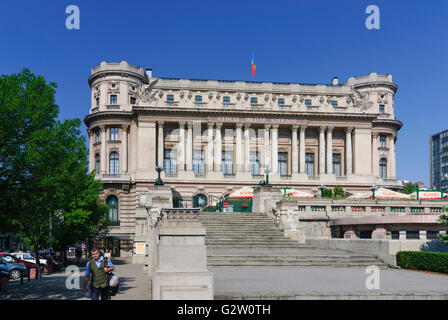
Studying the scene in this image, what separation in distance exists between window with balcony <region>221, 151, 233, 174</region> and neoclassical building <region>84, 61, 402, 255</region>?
14cm

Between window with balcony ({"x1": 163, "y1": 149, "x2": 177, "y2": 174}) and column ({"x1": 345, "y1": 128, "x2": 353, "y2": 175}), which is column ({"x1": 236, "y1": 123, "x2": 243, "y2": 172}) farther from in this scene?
column ({"x1": 345, "y1": 128, "x2": 353, "y2": 175})

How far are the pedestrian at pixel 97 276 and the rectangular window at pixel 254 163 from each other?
53790 mm

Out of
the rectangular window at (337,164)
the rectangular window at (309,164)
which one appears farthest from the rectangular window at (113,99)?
the rectangular window at (337,164)

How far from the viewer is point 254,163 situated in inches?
2640

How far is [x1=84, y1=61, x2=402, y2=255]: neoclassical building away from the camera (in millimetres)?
64375

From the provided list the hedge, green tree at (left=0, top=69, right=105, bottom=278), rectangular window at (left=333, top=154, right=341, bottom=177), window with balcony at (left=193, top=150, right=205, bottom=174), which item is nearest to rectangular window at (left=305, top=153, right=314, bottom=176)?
rectangular window at (left=333, top=154, right=341, bottom=177)

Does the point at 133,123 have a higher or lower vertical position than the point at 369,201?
higher

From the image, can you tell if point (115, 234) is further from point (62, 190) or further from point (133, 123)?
point (62, 190)

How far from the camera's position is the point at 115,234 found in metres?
63.5

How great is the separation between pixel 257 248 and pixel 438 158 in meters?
178

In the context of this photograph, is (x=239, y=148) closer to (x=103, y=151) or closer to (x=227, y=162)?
(x=227, y=162)

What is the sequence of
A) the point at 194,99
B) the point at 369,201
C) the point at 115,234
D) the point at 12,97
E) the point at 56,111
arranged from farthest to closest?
the point at 194,99
the point at 115,234
the point at 369,201
the point at 56,111
the point at 12,97

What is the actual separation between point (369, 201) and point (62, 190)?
27.5 metres
